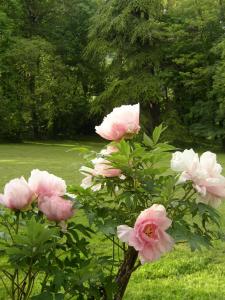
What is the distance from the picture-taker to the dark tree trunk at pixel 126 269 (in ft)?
6.26

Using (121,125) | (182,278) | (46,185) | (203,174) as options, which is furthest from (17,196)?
(182,278)

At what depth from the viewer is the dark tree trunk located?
191cm

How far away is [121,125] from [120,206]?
278mm

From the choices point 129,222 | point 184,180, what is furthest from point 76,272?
point 184,180

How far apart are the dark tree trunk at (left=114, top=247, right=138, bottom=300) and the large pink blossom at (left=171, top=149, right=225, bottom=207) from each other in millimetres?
306

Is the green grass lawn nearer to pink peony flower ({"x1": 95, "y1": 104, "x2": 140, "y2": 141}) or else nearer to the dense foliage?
pink peony flower ({"x1": 95, "y1": 104, "x2": 140, "y2": 141})

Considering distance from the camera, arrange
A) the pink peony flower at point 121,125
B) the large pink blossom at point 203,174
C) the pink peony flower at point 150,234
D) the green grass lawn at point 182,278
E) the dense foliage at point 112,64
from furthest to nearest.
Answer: the dense foliage at point 112,64
the green grass lawn at point 182,278
the pink peony flower at point 121,125
the large pink blossom at point 203,174
the pink peony flower at point 150,234

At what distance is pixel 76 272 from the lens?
1858mm

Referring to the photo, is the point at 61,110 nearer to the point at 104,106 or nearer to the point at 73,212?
the point at 104,106

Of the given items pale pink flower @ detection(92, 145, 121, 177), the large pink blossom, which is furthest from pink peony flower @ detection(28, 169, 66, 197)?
the large pink blossom

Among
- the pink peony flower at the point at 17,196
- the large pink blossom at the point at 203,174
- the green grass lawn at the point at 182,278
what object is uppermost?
the large pink blossom at the point at 203,174

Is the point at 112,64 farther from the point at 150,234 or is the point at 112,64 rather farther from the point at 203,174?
the point at 150,234

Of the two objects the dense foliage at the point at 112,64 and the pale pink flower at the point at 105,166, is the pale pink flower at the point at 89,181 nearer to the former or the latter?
the pale pink flower at the point at 105,166

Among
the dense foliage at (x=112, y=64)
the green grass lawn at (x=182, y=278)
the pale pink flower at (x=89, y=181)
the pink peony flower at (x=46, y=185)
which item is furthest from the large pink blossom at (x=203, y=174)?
the dense foliage at (x=112, y=64)
